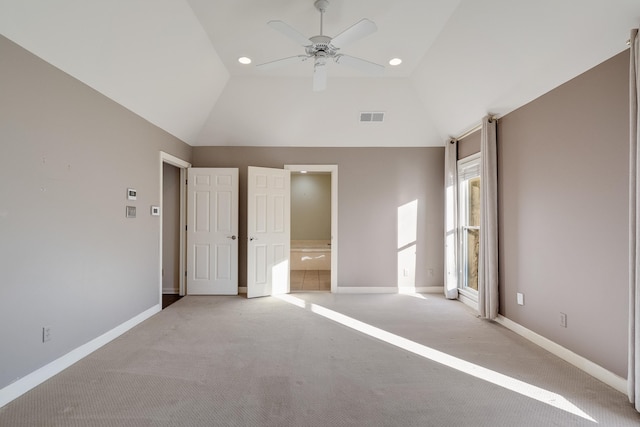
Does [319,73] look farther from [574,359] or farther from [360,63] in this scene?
[574,359]

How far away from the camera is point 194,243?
492 cm

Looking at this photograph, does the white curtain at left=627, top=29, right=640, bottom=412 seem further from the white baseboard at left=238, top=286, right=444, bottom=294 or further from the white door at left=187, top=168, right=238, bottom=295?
the white door at left=187, top=168, right=238, bottom=295

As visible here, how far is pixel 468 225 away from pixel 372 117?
2.26m

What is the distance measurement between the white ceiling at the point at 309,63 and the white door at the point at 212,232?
0.69 m

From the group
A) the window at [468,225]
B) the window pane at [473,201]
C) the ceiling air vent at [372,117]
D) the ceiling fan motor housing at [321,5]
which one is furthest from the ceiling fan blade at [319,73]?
the window pane at [473,201]

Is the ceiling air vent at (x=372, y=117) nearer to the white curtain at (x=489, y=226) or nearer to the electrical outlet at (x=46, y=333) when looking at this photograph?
the white curtain at (x=489, y=226)

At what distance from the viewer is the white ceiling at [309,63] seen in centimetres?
231

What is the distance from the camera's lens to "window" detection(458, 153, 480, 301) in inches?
180

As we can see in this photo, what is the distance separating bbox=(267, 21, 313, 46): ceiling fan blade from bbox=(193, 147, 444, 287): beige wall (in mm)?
2716

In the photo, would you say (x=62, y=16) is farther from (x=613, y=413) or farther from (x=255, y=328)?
(x=613, y=413)

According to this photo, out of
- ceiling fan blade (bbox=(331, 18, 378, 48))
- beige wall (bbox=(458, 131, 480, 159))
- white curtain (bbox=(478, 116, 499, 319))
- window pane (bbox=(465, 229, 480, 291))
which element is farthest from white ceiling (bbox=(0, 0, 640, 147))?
window pane (bbox=(465, 229, 480, 291))

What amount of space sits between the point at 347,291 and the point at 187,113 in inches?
148

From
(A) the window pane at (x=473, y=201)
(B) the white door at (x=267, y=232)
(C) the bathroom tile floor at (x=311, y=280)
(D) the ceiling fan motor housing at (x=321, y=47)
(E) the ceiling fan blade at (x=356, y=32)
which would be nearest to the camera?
(E) the ceiling fan blade at (x=356, y=32)

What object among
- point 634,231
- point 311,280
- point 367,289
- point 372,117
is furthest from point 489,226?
point 311,280
